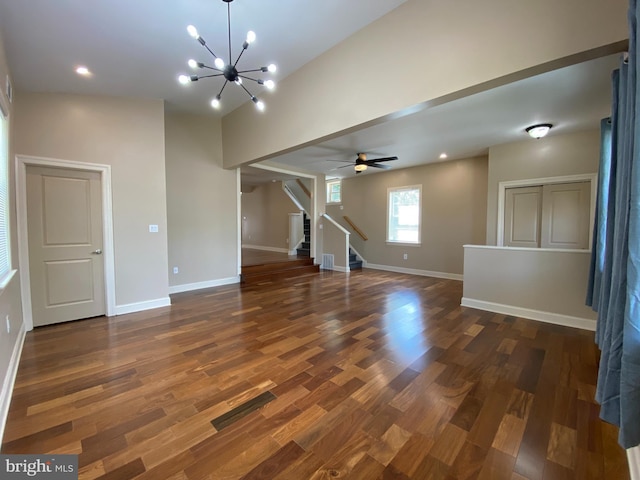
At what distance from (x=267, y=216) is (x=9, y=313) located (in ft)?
24.9

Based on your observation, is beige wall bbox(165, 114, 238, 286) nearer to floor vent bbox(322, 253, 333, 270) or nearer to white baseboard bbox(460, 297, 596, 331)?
floor vent bbox(322, 253, 333, 270)

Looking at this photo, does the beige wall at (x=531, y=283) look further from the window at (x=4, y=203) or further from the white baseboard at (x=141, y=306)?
the window at (x=4, y=203)

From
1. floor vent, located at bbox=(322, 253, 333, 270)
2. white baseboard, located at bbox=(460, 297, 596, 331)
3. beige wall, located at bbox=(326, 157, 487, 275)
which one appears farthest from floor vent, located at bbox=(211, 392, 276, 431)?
beige wall, located at bbox=(326, 157, 487, 275)

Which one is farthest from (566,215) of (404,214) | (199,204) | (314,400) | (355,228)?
(199,204)

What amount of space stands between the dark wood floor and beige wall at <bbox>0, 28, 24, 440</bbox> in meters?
0.13

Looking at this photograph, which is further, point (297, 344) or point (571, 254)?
point (571, 254)

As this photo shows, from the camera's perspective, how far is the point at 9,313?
7.61 ft

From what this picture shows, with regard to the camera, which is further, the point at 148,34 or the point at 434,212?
the point at 434,212

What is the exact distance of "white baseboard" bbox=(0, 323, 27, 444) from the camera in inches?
67.9

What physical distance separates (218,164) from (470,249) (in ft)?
16.0

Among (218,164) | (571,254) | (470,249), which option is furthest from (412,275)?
(218,164)

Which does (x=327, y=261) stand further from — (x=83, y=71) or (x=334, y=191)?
(x=83, y=71)

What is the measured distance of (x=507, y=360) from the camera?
8.38 feet

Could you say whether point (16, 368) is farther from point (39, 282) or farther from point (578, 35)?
point (578, 35)
